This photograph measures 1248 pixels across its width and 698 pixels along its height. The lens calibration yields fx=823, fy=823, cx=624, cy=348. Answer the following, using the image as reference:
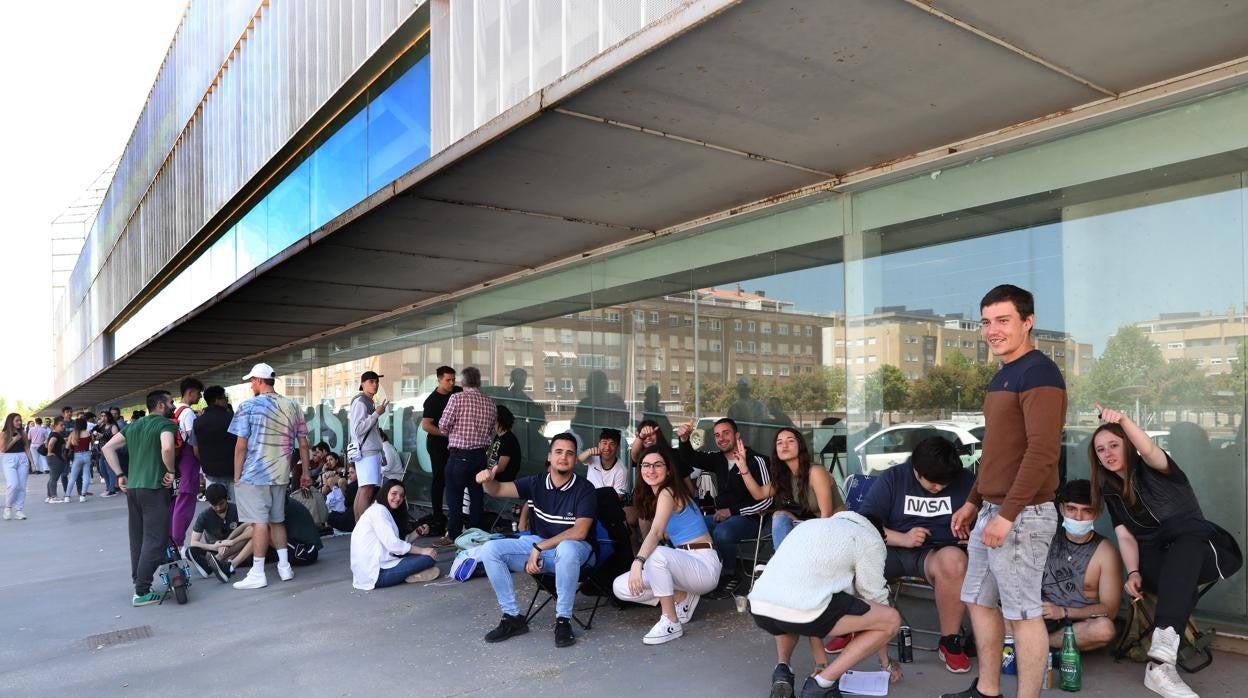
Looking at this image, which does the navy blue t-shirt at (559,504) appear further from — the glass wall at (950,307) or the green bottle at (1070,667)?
the green bottle at (1070,667)

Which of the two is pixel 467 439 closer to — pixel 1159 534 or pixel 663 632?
pixel 663 632

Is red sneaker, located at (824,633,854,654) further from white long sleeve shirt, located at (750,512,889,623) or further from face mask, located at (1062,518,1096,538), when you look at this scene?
face mask, located at (1062,518,1096,538)

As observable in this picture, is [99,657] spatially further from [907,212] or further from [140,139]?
[140,139]

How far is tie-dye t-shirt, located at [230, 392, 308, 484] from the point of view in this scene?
7121mm

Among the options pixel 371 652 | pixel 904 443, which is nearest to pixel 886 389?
pixel 904 443

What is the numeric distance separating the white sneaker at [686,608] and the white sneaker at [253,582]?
12.8ft

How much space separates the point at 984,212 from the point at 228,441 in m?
6.65

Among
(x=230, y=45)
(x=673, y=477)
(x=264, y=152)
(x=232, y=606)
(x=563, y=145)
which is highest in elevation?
(x=230, y=45)

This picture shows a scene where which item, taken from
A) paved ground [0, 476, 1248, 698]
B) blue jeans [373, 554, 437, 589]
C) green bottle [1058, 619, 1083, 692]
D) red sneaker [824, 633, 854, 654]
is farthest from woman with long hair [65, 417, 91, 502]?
green bottle [1058, 619, 1083, 692]

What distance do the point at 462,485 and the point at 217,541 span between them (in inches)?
91.8

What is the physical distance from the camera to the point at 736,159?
5504 millimetres

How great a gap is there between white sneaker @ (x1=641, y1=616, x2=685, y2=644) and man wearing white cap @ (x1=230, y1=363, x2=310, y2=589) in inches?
148

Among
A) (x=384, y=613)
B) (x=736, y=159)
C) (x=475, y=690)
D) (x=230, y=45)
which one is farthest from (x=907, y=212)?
(x=230, y=45)

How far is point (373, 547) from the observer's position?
689cm
